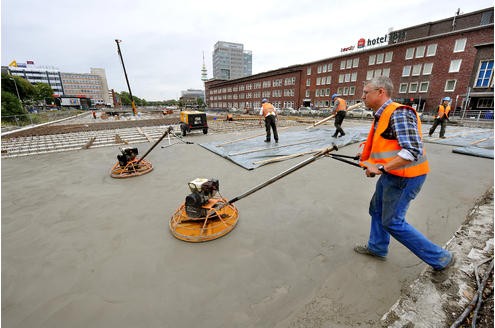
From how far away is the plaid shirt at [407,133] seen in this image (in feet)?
5.29

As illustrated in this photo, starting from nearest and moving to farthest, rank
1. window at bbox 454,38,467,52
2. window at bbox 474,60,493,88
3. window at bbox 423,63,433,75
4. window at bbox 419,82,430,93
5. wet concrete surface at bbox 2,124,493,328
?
wet concrete surface at bbox 2,124,493,328, window at bbox 474,60,493,88, window at bbox 454,38,467,52, window at bbox 423,63,433,75, window at bbox 419,82,430,93

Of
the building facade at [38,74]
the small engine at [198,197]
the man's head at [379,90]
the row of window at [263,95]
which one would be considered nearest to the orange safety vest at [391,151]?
the man's head at [379,90]

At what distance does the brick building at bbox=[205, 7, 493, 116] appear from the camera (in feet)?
78.3

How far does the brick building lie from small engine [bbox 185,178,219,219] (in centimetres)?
2785

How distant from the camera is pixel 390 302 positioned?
67.2 inches

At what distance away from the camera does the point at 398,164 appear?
5.40ft

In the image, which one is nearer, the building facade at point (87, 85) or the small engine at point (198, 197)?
the small engine at point (198, 197)

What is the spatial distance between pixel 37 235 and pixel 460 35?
38.9m

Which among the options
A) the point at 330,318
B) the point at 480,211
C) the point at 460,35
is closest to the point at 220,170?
the point at 330,318

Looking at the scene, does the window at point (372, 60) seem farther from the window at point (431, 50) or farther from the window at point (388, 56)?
the window at point (431, 50)

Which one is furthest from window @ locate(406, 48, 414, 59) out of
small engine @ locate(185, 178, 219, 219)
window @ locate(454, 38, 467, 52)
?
small engine @ locate(185, 178, 219, 219)

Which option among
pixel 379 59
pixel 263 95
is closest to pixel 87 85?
→ pixel 263 95

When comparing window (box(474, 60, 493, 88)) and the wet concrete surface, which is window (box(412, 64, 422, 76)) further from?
the wet concrete surface

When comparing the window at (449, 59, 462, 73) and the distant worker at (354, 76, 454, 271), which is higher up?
the window at (449, 59, 462, 73)
